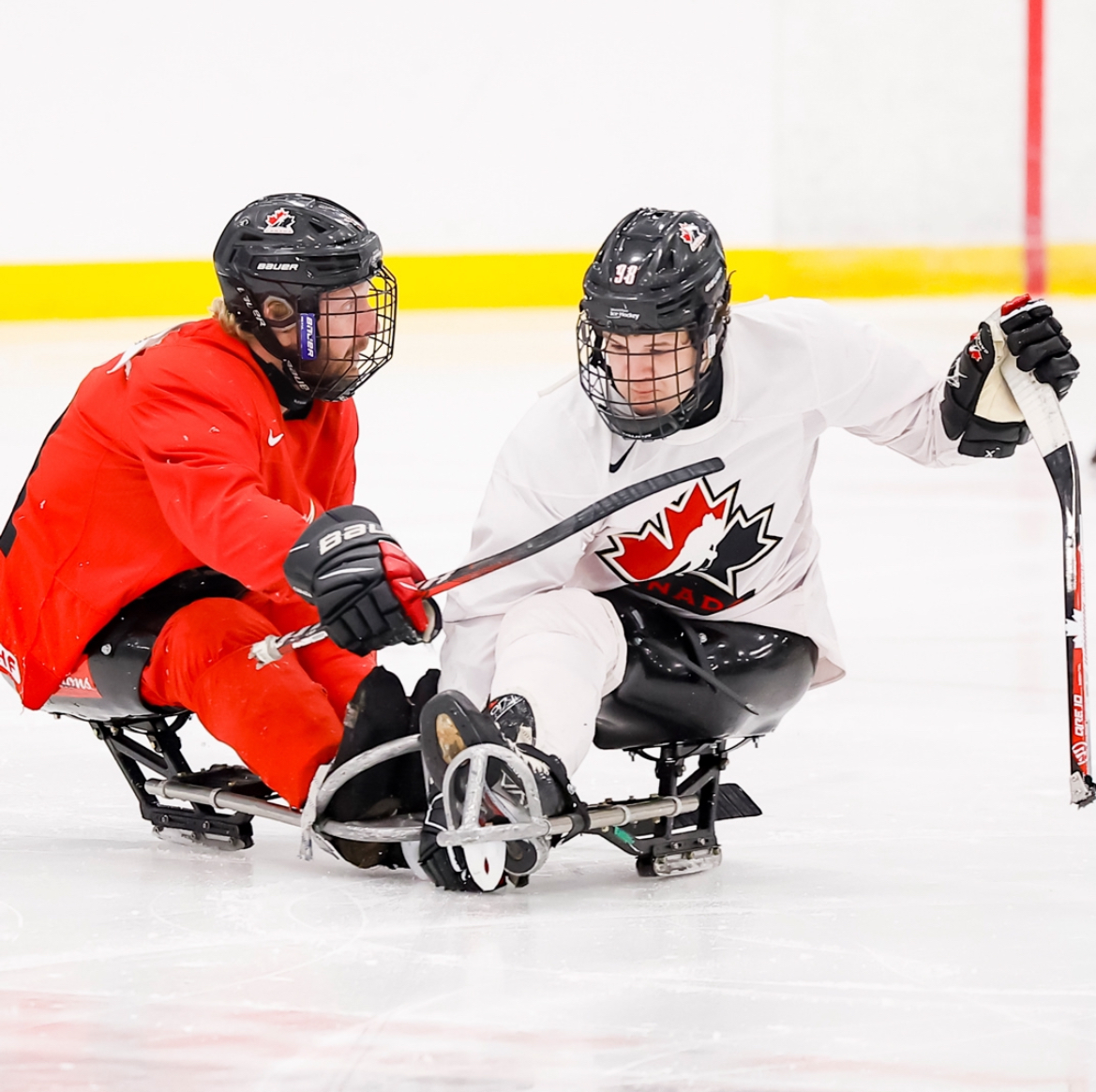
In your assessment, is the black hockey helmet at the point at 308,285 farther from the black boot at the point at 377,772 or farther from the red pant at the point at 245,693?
the black boot at the point at 377,772

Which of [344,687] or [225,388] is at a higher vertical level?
[225,388]


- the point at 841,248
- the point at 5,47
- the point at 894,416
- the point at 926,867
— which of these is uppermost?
the point at 5,47

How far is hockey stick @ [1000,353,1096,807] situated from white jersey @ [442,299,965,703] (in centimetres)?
13

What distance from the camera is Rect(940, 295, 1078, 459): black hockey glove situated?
2348 mm

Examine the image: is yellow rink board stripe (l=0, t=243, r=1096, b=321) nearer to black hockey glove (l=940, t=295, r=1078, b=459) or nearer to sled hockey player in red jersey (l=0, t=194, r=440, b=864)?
sled hockey player in red jersey (l=0, t=194, r=440, b=864)

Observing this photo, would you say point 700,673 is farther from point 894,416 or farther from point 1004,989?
point 1004,989

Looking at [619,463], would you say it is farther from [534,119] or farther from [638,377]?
[534,119]

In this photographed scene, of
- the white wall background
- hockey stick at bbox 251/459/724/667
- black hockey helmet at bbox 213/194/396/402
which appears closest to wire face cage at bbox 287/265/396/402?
black hockey helmet at bbox 213/194/396/402

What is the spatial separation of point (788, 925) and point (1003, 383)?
A: 2.43ft

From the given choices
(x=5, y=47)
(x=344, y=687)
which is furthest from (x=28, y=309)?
(x=344, y=687)

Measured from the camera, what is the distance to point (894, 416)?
254 cm

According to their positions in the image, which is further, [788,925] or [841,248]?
[841,248]

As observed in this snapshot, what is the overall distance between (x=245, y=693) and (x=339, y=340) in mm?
481

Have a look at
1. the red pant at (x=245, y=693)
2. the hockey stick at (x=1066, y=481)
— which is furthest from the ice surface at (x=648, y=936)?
the hockey stick at (x=1066, y=481)
